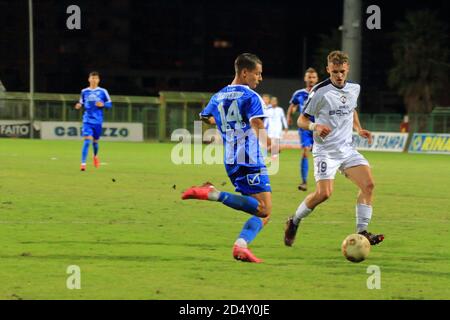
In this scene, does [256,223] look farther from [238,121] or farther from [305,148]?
[305,148]

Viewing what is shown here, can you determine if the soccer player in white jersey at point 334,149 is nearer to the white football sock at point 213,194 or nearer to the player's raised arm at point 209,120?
the player's raised arm at point 209,120

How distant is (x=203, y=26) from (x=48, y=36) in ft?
71.5

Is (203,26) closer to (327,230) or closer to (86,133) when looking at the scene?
(86,133)

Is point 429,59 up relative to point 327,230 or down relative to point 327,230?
up

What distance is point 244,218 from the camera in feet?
44.0

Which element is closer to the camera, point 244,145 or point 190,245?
point 244,145

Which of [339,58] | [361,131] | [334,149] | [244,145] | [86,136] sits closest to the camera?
[244,145]

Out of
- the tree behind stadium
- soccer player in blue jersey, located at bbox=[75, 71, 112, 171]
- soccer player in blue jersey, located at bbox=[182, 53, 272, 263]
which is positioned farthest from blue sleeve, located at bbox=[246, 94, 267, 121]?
the tree behind stadium

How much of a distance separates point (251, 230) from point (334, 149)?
1.88 meters

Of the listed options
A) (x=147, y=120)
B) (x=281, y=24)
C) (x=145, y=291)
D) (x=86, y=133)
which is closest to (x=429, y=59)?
(x=147, y=120)

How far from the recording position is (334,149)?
35.3 ft

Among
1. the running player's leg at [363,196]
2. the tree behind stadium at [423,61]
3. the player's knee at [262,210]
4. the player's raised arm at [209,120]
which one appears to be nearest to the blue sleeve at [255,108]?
the player's raised arm at [209,120]

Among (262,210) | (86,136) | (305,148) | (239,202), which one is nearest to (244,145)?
(239,202)

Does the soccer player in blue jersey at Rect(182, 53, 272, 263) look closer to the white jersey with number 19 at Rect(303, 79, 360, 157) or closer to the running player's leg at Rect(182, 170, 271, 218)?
the running player's leg at Rect(182, 170, 271, 218)
